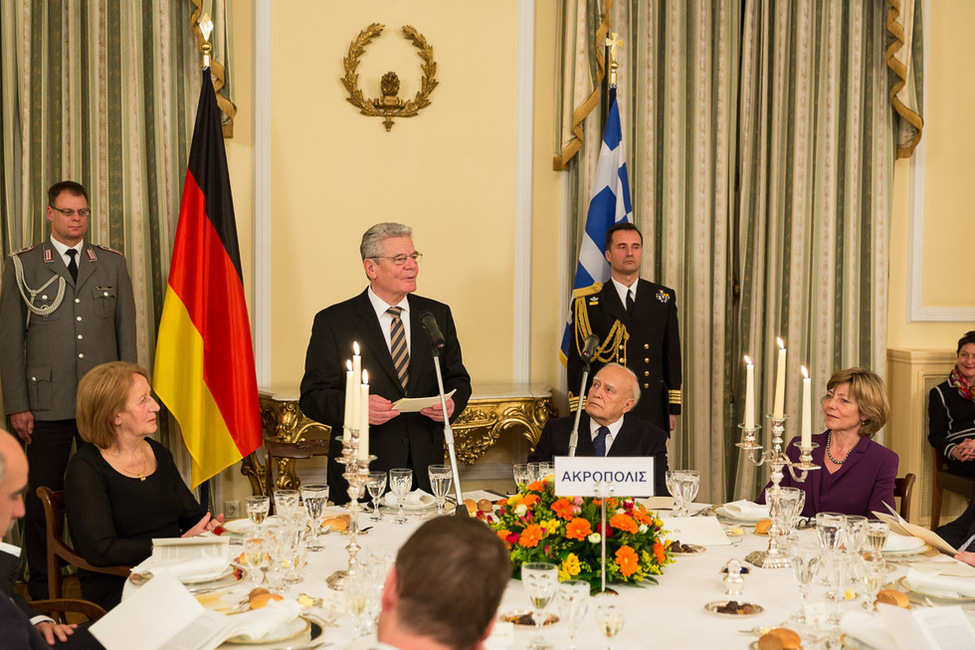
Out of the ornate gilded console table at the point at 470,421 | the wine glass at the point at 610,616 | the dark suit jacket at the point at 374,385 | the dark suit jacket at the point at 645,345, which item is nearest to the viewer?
the wine glass at the point at 610,616

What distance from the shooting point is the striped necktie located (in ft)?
11.9

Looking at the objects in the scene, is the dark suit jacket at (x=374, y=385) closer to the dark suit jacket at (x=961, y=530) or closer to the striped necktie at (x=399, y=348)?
the striped necktie at (x=399, y=348)

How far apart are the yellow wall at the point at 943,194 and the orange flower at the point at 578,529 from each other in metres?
4.18

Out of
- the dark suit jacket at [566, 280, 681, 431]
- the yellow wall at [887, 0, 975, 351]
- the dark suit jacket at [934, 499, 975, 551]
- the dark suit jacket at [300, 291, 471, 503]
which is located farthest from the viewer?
the yellow wall at [887, 0, 975, 351]

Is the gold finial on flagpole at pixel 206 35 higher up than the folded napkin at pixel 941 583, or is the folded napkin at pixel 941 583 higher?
the gold finial on flagpole at pixel 206 35

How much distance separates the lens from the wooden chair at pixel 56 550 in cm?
288

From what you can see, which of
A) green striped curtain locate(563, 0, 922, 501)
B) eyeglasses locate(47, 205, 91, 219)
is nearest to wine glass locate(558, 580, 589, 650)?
eyeglasses locate(47, 205, 91, 219)

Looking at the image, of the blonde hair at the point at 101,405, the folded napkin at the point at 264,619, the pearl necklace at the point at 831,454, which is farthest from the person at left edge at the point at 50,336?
the pearl necklace at the point at 831,454

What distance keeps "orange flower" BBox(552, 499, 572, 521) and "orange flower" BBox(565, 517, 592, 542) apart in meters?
0.04

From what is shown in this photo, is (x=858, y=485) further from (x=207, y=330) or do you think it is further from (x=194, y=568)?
(x=207, y=330)

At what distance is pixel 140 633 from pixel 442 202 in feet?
12.5

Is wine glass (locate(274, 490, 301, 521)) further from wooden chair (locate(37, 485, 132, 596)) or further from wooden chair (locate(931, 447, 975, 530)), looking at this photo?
wooden chair (locate(931, 447, 975, 530))

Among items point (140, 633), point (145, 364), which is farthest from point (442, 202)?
point (140, 633)

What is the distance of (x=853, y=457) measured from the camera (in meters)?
3.30
